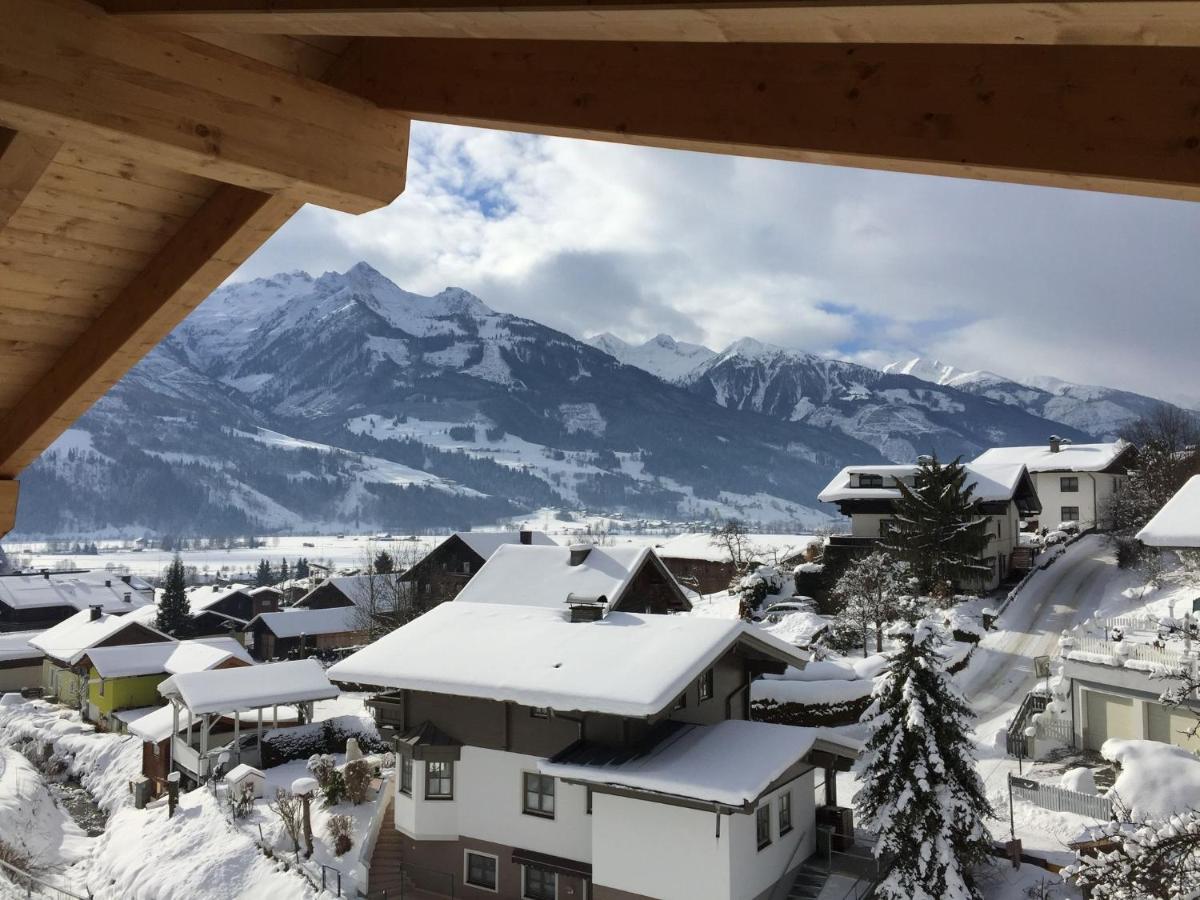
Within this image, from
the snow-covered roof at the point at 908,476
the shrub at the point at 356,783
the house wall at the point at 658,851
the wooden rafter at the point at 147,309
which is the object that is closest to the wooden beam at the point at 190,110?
the wooden rafter at the point at 147,309

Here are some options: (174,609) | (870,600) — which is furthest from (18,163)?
(174,609)

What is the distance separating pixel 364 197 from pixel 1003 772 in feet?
70.2

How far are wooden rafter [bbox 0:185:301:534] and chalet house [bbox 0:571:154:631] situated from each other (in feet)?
218

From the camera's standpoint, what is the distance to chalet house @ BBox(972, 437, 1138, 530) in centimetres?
5478

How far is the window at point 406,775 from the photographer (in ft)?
53.8

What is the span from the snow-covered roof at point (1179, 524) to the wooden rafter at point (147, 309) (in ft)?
58.9

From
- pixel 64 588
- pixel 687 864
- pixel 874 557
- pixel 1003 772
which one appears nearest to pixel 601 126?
pixel 687 864

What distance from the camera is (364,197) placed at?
3.28 metres

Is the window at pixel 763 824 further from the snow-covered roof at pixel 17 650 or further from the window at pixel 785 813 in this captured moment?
the snow-covered roof at pixel 17 650

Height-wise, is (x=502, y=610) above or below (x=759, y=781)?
above

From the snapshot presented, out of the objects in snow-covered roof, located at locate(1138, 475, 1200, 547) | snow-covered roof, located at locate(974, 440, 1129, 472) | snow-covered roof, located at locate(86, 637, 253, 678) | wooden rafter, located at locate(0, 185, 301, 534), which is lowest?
snow-covered roof, located at locate(86, 637, 253, 678)

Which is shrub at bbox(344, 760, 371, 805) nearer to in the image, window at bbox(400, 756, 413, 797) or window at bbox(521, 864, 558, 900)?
window at bbox(400, 756, 413, 797)

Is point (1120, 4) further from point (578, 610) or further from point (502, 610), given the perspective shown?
point (502, 610)

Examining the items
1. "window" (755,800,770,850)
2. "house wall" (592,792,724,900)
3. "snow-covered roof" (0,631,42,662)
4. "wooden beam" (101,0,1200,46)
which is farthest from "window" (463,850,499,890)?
"snow-covered roof" (0,631,42,662)
